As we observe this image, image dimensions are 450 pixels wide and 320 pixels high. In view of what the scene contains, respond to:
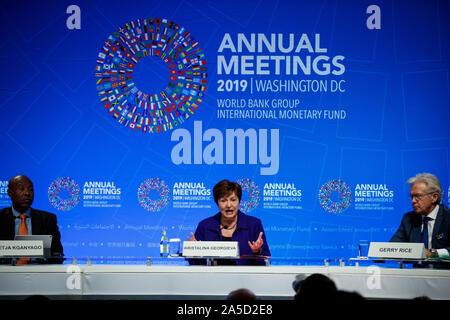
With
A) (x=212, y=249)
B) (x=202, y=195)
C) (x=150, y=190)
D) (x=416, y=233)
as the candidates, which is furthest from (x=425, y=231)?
(x=150, y=190)

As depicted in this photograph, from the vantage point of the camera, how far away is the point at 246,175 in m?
5.43

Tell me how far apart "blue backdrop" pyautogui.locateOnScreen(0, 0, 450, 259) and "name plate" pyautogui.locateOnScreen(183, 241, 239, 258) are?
1.92 m

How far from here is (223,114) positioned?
18.0ft

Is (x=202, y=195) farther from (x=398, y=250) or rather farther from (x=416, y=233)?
(x=398, y=250)

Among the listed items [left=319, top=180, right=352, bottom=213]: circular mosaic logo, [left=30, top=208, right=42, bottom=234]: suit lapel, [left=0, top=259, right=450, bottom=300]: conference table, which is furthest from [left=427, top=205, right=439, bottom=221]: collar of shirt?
[left=30, top=208, right=42, bottom=234]: suit lapel

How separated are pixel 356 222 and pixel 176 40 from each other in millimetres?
2575

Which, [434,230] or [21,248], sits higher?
[434,230]

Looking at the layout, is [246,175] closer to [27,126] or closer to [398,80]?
[398,80]

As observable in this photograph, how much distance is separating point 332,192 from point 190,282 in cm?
255

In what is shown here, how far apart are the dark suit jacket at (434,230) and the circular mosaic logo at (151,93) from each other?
7.82ft

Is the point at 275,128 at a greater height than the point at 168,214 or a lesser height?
greater

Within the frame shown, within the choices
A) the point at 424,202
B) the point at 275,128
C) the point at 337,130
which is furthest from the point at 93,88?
the point at 424,202

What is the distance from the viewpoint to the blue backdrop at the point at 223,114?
17.7ft
